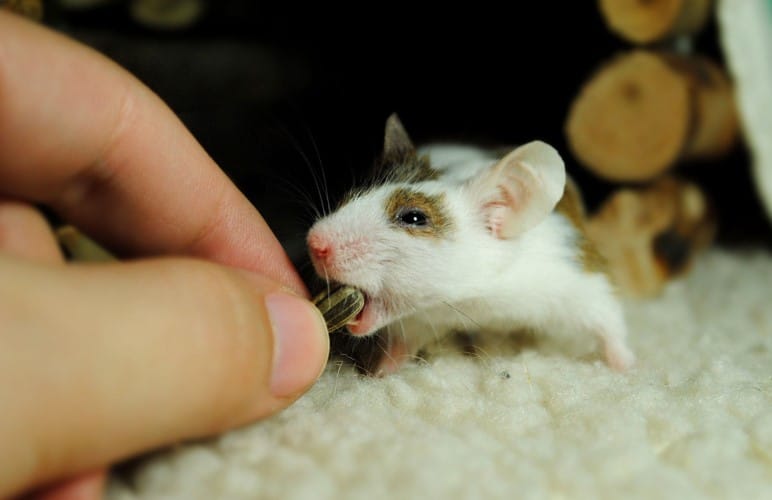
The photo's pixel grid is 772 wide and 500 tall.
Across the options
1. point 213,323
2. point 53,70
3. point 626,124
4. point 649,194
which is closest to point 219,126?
point 53,70

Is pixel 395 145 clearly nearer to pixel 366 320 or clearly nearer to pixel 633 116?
pixel 366 320

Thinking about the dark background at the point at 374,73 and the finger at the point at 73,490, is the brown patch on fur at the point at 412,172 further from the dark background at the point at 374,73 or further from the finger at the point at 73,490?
the finger at the point at 73,490

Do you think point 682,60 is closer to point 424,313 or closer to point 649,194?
point 649,194

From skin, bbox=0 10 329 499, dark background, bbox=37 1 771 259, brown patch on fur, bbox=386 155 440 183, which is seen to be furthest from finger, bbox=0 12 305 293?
dark background, bbox=37 1 771 259

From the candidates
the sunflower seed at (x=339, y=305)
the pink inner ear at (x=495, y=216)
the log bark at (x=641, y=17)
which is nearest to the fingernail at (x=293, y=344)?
the sunflower seed at (x=339, y=305)

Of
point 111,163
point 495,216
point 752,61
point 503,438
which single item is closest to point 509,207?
point 495,216

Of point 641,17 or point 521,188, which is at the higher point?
point 641,17

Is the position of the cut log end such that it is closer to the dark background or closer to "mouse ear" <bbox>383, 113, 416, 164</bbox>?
Answer: the dark background
